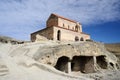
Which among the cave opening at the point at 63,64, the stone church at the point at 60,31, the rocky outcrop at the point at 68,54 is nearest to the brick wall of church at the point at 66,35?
the stone church at the point at 60,31

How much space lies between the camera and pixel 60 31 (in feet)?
129

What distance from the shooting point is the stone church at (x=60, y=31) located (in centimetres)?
3834

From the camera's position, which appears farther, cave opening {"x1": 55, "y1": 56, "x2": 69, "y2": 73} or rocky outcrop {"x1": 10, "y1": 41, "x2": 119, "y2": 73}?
cave opening {"x1": 55, "y1": 56, "x2": 69, "y2": 73}

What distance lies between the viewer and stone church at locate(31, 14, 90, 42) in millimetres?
38344

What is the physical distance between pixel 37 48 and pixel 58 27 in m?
17.2

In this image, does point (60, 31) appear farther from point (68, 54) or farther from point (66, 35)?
point (68, 54)

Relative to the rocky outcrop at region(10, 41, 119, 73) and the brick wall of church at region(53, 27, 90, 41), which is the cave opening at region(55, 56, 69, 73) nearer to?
the rocky outcrop at region(10, 41, 119, 73)

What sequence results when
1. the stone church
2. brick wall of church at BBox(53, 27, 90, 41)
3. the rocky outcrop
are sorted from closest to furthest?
the rocky outcrop → brick wall of church at BBox(53, 27, 90, 41) → the stone church

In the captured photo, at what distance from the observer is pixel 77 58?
28641 millimetres

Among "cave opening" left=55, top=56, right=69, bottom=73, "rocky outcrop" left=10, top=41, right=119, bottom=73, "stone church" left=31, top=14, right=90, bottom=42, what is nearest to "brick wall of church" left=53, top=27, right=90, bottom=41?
"stone church" left=31, top=14, right=90, bottom=42

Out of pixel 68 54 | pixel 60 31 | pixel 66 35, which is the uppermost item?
pixel 60 31

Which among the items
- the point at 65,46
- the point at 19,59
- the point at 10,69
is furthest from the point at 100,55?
the point at 10,69

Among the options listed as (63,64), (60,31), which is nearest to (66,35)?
(60,31)

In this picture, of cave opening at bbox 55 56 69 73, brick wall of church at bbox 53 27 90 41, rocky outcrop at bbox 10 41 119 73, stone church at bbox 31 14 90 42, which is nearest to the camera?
rocky outcrop at bbox 10 41 119 73
